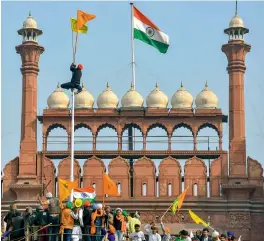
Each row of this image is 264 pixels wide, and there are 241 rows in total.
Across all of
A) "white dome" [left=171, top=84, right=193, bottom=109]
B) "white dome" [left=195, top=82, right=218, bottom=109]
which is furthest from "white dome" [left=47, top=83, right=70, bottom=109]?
"white dome" [left=195, top=82, right=218, bottom=109]

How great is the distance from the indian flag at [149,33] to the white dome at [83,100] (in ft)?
29.6

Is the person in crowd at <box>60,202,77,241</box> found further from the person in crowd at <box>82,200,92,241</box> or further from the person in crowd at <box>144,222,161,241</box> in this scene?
the person in crowd at <box>144,222,161,241</box>

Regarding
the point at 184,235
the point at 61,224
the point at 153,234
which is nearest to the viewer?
the point at 61,224

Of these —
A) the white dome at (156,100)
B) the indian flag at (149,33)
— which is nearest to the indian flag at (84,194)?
the indian flag at (149,33)

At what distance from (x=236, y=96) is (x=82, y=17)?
16.1 meters

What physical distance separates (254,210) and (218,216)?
4.88ft

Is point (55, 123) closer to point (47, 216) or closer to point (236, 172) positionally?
point (236, 172)

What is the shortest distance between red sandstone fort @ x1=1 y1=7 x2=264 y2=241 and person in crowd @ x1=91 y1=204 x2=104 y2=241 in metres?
19.9

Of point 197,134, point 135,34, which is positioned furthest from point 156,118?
point 135,34

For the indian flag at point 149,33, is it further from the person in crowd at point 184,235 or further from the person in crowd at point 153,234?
the person in crowd at point 184,235

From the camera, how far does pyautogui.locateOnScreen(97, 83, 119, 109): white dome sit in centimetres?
4688

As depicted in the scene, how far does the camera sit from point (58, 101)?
1848 inches

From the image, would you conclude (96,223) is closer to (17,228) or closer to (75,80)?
(17,228)

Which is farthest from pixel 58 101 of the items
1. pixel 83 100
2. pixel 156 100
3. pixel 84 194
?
pixel 84 194
